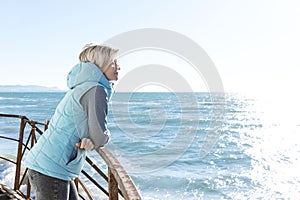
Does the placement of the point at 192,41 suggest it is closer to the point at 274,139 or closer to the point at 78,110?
the point at 78,110

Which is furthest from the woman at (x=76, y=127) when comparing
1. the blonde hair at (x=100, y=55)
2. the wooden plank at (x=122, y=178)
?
the wooden plank at (x=122, y=178)

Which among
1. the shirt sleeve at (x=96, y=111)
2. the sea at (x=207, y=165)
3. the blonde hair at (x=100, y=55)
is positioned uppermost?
the blonde hair at (x=100, y=55)

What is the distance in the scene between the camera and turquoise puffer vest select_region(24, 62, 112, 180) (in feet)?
5.06

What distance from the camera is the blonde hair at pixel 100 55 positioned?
1.62 meters

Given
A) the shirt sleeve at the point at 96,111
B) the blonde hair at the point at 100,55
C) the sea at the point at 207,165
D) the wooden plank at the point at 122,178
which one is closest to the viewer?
the wooden plank at the point at 122,178

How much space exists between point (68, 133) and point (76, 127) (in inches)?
2.1

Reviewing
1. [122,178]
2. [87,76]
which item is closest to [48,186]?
[122,178]

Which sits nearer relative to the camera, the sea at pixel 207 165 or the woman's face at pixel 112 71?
the woman's face at pixel 112 71

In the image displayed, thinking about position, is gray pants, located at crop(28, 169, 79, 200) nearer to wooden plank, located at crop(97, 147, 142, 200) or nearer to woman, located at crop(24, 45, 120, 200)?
woman, located at crop(24, 45, 120, 200)

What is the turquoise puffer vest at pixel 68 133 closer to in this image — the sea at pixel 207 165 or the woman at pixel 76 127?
the woman at pixel 76 127

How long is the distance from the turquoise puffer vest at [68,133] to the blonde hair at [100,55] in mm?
36

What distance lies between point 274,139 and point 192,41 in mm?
19929

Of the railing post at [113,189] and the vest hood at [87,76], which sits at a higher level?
the vest hood at [87,76]

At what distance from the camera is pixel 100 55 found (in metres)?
1.62
